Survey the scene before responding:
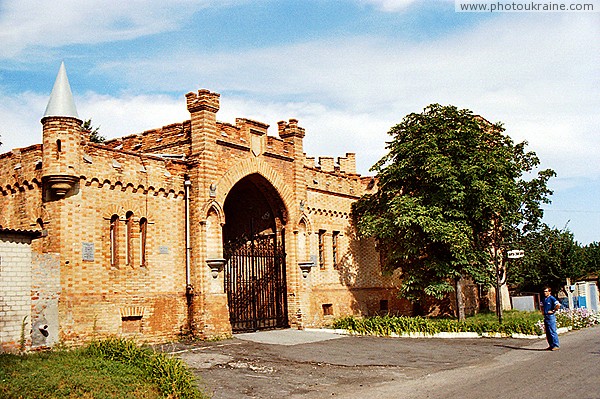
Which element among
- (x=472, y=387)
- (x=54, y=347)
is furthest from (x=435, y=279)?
(x=54, y=347)

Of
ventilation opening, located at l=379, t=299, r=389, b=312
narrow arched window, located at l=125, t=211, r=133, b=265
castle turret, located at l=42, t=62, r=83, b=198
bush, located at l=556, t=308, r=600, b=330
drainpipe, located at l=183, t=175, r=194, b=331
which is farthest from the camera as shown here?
ventilation opening, located at l=379, t=299, r=389, b=312

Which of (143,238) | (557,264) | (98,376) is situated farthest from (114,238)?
(557,264)

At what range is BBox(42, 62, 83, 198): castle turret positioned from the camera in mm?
16250

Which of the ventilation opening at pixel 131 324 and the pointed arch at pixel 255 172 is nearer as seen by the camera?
the ventilation opening at pixel 131 324

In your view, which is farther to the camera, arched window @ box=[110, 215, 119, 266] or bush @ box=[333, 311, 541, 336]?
bush @ box=[333, 311, 541, 336]

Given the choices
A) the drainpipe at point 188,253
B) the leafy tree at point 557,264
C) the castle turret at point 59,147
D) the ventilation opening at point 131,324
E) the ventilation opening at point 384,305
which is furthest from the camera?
the leafy tree at point 557,264

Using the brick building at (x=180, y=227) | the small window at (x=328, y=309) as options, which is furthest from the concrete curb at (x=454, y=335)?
the small window at (x=328, y=309)

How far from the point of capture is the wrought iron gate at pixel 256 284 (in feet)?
73.3

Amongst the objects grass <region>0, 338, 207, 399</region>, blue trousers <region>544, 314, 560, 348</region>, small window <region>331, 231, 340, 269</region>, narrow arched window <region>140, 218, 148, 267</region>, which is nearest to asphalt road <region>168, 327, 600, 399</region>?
blue trousers <region>544, 314, 560, 348</region>

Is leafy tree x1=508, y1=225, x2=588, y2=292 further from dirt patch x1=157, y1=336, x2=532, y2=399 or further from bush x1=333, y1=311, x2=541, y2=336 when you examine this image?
dirt patch x1=157, y1=336, x2=532, y2=399

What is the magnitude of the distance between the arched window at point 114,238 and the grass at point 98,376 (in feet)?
16.8

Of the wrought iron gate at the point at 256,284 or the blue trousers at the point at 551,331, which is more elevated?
the wrought iron gate at the point at 256,284

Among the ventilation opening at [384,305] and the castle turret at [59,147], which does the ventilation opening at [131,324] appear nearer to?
the castle turret at [59,147]

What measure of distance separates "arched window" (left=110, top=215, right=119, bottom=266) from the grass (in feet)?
16.8
